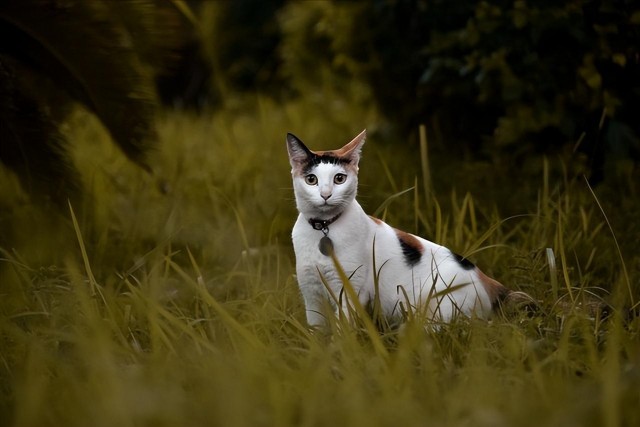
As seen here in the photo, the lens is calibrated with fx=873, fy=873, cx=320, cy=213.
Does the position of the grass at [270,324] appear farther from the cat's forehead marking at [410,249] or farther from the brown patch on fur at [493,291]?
the cat's forehead marking at [410,249]

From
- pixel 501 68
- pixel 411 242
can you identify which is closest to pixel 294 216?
pixel 501 68

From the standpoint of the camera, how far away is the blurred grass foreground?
68.1 inches

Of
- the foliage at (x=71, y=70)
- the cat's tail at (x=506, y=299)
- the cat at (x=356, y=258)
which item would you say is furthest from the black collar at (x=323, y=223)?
the foliage at (x=71, y=70)

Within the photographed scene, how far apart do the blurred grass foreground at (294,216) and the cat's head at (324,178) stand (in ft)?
0.92

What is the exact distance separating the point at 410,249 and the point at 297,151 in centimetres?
40

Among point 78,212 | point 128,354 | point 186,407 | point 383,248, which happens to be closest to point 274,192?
point 78,212

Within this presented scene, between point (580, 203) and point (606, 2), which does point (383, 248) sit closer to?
point (580, 203)

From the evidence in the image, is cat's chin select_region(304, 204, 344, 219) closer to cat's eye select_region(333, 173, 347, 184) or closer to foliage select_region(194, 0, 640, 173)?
cat's eye select_region(333, 173, 347, 184)

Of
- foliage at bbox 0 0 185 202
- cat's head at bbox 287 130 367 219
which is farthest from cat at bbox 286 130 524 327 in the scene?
foliage at bbox 0 0 185 202

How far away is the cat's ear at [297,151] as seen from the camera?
2.27 metres

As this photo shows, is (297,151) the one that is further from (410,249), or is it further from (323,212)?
(410,249)

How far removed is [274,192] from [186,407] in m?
2.14

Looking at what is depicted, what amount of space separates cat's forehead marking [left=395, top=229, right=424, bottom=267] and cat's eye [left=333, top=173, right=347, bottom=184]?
244mm

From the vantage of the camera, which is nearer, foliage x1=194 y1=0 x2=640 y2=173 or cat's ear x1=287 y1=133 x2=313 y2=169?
cat's ear x1=287 y1=133 x2=313 y2=169
